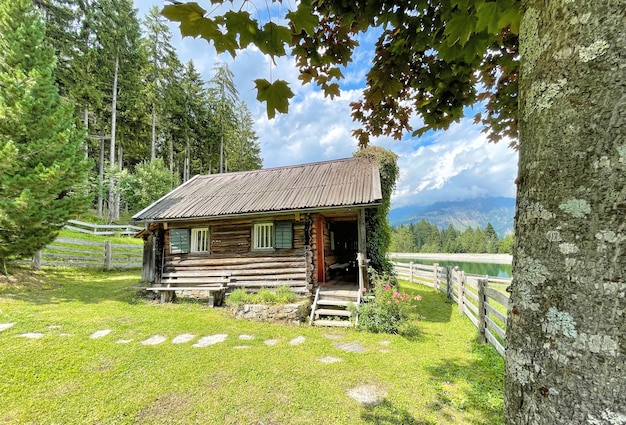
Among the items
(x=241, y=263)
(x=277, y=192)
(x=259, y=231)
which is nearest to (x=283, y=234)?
(x=259, y=231)

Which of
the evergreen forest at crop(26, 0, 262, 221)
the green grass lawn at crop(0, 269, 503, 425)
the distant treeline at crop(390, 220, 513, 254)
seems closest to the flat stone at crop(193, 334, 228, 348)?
the green grass lawn at crop(0, 269, 503, 425)

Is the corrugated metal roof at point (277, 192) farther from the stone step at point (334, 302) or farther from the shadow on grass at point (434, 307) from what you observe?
the shadow on grass at point (434, 307)

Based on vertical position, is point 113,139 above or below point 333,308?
above

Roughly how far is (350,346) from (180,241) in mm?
7386

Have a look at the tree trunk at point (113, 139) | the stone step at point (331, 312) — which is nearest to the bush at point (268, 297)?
the stone step at point (331, 312)

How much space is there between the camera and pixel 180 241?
1020cm

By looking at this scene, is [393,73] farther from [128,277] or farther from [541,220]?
[128,277]

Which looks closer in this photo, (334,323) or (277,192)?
(334,323)

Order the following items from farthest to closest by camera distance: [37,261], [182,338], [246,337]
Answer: [37,261]
[246,337]
[182,338]

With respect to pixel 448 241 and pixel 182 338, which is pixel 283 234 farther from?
pixel 448 241

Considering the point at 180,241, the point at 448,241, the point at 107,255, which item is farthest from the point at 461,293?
the point at 448,241

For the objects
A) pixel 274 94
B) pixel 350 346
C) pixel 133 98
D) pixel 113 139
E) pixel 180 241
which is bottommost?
pixel 350 346

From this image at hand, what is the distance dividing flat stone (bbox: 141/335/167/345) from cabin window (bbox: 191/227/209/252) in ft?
14.2

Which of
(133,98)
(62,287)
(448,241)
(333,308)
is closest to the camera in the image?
(333,308)
